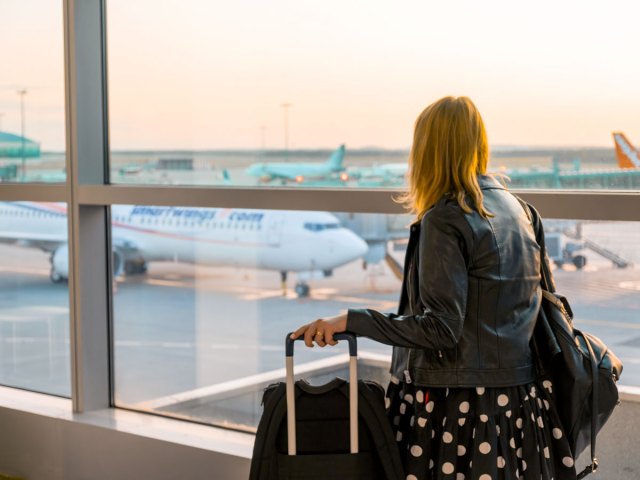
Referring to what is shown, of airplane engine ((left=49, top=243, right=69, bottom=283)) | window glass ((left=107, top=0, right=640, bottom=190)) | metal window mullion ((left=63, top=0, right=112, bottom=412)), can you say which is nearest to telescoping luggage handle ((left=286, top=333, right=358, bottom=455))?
window glass ((left=107, top=0, right=640, bottom=190))

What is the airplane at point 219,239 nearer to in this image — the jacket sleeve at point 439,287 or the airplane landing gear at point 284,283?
the airplane landing gear at point 284,283

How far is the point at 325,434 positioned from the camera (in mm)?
2322

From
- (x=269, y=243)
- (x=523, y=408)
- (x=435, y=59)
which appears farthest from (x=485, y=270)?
(x=269, y=243)

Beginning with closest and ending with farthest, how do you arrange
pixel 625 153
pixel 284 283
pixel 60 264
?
1. pixel 625 153
2. pixel 284 283
3. pixel 60 264

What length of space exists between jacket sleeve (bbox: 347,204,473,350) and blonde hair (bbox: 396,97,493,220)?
63 mm

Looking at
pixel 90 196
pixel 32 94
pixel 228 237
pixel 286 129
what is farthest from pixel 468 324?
pixel 32 94

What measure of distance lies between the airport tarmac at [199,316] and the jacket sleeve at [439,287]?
86 cm

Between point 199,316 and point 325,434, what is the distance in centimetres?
153

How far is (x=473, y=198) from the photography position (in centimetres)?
219

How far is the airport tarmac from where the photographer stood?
114 inches

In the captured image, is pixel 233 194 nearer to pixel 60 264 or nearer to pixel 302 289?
pixel 302 289

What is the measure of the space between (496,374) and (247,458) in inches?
54.0

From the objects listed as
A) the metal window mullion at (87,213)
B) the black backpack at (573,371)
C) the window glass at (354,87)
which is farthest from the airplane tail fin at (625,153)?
the metal window mullion at (87,213)

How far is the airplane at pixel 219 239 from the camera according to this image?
133 inches
